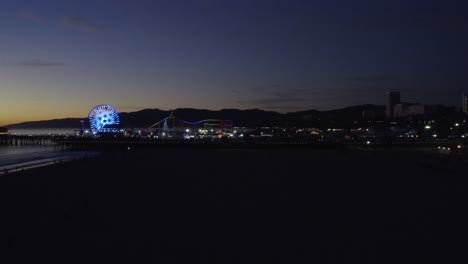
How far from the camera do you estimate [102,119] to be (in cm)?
9831

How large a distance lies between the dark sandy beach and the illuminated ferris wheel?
7927 cm

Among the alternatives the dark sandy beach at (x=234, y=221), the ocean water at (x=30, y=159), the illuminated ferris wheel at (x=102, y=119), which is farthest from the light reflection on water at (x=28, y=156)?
the illuminated ferris wheel at (x=102, y=119)

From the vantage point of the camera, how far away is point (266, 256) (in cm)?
870

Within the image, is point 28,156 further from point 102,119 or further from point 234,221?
point 234,221

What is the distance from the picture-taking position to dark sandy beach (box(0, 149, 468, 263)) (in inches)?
350

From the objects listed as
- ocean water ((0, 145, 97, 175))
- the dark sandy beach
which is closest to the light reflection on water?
ocean water ((0, 145, 97, 175))

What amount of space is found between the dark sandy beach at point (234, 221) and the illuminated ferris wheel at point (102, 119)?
7927 centimetres

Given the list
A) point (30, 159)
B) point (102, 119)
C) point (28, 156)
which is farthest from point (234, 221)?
point (102, 119)

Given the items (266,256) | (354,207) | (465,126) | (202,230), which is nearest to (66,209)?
(202,230)

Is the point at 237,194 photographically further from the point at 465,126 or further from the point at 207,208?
the point at 465,126

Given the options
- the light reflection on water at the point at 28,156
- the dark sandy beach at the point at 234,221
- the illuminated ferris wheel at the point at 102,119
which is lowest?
the light reflection on water at the point at 28,156

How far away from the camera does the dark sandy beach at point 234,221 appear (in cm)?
889

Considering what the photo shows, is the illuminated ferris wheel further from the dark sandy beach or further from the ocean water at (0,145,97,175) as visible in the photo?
the dark sandy beach

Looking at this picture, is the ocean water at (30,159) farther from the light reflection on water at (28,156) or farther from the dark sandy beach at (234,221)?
the dark sandy beach at (234,221)
